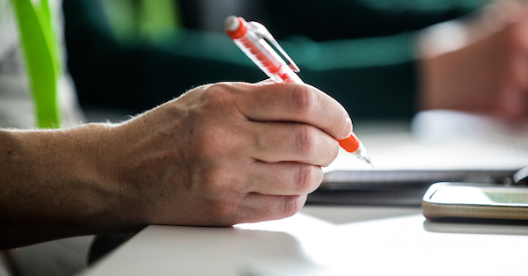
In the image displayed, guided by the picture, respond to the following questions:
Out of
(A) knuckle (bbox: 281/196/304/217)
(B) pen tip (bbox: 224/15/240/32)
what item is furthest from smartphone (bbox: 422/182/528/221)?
(B) pen tip (bbox: 224/15/240/32)

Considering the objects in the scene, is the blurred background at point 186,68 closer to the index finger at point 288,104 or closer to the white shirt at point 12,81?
the white shirt at point 12,81

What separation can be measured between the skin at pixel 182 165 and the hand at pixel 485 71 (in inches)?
27.6

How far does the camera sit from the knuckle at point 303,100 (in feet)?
1.06

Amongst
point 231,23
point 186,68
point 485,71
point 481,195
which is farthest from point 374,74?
point 231,23

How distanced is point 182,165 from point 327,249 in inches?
5.0

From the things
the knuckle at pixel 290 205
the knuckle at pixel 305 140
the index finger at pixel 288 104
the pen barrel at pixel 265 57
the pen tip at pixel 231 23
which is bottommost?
the knuckle at pixel 290 205

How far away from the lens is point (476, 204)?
13.7 inches

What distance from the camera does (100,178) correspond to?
0.35m

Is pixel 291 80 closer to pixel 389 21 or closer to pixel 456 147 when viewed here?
pixel 456 147

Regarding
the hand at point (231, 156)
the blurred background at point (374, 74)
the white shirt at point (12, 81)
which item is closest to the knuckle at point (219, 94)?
the hand at point (231, 156)

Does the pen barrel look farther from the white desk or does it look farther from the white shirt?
the white shirt

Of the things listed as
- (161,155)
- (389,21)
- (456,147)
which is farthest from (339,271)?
(389,21)

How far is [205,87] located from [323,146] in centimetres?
11

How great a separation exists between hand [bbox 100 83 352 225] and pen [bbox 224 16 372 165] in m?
0.02
